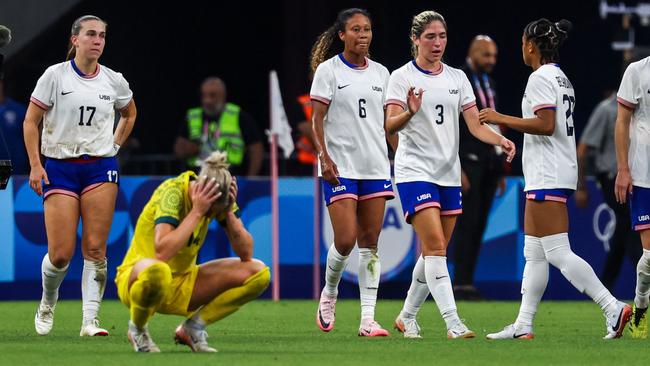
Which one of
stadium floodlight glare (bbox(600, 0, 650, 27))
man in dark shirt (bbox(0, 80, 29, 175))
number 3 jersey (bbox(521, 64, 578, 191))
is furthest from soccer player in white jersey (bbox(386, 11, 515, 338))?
stadium floodlight glare (bbox(600, 0, 650, 27))

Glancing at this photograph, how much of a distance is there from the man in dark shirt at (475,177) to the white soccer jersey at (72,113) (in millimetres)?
5103

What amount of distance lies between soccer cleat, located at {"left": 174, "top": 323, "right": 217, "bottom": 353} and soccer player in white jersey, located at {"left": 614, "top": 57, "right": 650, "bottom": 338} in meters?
3.12

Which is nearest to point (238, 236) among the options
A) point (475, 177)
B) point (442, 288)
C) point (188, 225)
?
point (188, 225)

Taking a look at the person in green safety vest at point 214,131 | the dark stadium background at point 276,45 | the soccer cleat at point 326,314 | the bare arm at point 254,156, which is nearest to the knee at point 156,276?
the soccer cleat at point 326,314

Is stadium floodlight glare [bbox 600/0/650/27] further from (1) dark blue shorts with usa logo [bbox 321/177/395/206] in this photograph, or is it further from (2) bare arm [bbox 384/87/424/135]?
(2) bare arm [bbox 384/87/424/135]

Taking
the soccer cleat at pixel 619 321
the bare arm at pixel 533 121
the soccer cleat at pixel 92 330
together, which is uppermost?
the bare arm at pixel 533 121

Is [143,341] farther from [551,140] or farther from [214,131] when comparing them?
[214,131]

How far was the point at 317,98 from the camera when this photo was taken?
11.4 metres

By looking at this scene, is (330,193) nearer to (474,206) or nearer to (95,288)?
(95,288)

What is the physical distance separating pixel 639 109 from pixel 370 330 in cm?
239

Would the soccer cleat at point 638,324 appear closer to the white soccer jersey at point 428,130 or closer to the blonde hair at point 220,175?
the white soccer jersey at point 428,130

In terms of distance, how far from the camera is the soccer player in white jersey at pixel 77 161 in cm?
1124

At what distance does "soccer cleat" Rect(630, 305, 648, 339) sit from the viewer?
11.1m

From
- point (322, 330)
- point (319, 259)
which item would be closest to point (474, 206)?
point (319, 259)
